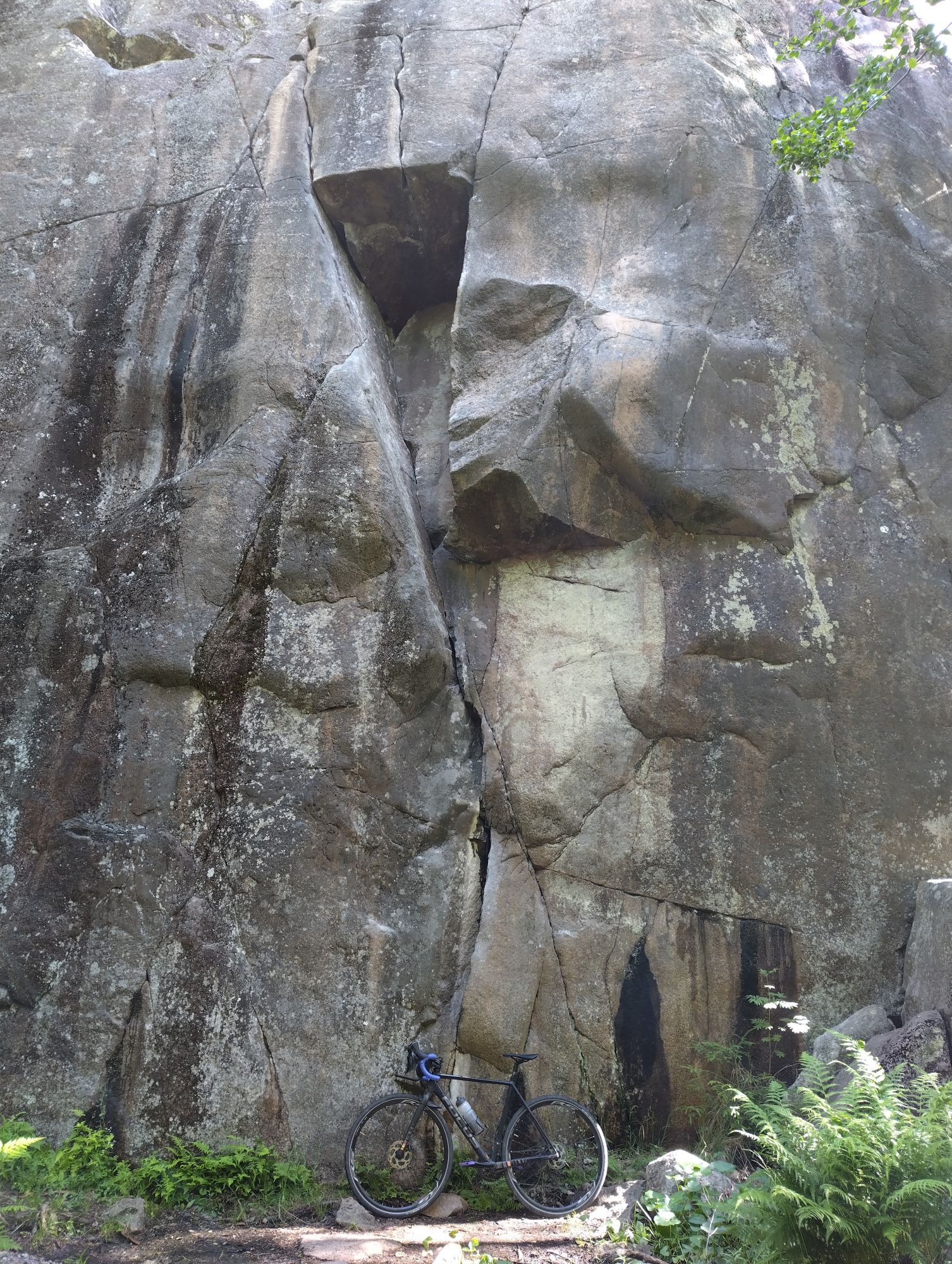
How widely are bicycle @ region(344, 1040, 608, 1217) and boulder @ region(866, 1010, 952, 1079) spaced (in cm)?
178

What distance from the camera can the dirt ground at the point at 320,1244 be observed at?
515 centimetres

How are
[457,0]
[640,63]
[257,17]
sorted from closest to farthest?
[640,63] < [457,0] < [257,17]

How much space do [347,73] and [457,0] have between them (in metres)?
1.47

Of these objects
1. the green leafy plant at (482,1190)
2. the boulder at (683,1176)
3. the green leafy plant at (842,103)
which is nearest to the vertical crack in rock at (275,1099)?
the green leafy plant at (482,1190)

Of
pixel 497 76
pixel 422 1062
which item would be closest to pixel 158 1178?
pixel 422 1062

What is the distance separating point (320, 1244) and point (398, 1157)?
2.73ft

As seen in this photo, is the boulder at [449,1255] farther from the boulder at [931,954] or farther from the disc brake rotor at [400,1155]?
the boulder at [931,954]

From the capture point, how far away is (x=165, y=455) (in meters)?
7.97

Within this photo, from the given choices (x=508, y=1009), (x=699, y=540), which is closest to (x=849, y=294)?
(x=699, y=540)

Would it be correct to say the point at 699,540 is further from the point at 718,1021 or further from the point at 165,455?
the point at 165,455

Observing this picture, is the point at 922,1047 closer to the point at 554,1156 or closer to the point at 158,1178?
the point at 554,1156

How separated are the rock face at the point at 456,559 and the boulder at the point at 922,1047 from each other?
3.10ft

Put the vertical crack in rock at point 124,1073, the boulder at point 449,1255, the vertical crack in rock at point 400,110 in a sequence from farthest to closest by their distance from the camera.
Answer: the vertical crack in rock at point 400,110, the vertical crack in rock at point 124,1073, the boulder at point 449,1255

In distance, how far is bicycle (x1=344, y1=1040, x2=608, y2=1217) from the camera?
233 inches
